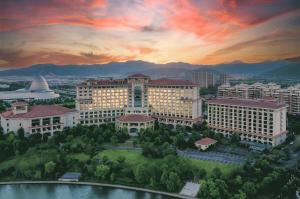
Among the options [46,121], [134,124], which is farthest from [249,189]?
[46,121]

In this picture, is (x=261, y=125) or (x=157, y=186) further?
(x=261, y=125)

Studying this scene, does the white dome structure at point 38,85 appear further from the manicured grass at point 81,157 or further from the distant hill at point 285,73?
the distant hill at point 285,73

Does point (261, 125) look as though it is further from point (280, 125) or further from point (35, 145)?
point (35, 145)

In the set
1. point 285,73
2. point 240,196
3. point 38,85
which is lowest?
point 240,196

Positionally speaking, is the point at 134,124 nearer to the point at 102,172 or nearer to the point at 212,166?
the point at 102,172

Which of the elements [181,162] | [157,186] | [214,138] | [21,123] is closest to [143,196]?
[157,186]

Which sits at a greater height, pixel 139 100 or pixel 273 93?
pixel 273 93
